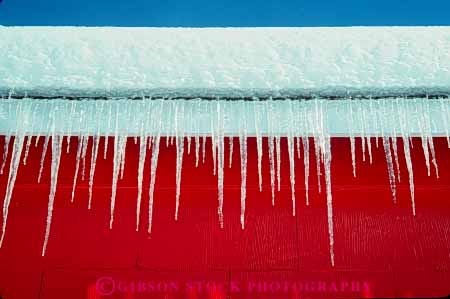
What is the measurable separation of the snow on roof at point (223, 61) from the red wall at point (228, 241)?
1.16 meters

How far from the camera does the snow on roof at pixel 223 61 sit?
6.76 feet

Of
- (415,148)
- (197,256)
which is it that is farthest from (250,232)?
(415,148)

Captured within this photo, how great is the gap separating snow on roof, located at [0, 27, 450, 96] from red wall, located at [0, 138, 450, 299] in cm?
116

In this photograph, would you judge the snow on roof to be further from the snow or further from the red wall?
the red wall

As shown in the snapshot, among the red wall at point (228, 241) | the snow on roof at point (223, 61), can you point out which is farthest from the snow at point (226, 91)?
the red wall at point (228, 241)

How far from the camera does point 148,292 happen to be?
11.3 feet

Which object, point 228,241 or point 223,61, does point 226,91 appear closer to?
point 223,61

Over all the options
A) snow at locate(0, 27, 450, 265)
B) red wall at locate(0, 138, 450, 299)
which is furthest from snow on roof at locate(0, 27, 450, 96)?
red wall at locate(0, 138, 450, 299)

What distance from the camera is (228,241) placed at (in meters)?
3.54

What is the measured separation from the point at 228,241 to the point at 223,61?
5.80ft

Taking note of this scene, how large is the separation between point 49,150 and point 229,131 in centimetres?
166

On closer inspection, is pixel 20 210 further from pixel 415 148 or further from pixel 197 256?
pixel 415 148

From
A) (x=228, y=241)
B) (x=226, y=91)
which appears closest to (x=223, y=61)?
(x=226, y=91)

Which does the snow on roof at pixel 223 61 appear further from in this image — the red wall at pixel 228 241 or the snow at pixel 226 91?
the red wall at pixel 228 241
